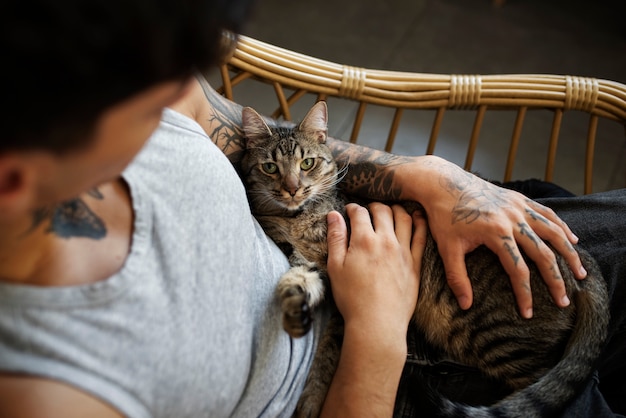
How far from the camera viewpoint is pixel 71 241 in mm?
698

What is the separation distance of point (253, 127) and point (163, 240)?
0.56m

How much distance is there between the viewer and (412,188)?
117 centimetres

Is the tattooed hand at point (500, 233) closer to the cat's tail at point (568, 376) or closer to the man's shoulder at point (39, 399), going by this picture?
the cat's tail at point (568, 376)

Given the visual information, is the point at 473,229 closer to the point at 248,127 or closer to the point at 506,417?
the point at 506,417

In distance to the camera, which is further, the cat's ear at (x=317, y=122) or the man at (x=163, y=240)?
the cat's ear at (x=317, y=122)

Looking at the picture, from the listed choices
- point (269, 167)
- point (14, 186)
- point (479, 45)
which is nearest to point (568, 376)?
point (269, 167)

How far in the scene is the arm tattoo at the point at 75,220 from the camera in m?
0.68

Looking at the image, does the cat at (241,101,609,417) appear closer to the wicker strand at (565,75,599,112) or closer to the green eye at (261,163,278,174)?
the green eye at (261,163,278,174)

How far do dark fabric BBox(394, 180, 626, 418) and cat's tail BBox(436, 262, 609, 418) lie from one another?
1.1 inches

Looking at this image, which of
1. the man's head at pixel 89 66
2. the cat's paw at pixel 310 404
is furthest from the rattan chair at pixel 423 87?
the man's head at pixel 89 66

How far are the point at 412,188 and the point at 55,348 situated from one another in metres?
0.78

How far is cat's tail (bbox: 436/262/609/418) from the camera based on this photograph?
0.95m

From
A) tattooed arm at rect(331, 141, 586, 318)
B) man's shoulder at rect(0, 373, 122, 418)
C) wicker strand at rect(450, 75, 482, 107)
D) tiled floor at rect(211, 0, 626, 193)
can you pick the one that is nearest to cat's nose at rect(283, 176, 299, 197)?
tattooed arm at rect(331, 141, 586, 318)

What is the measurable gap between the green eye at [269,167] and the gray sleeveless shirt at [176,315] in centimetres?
35
